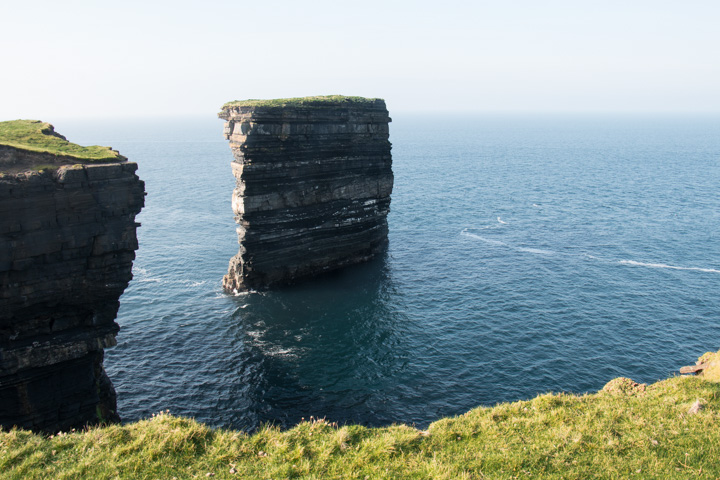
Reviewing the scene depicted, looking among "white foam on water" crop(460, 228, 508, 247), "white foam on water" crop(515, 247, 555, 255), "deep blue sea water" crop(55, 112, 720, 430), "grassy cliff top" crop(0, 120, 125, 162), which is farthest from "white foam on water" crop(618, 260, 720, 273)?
"grassy cliff top" crop(0, 120, 125, 162)

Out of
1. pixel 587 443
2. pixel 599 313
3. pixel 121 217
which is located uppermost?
pixel 121 217

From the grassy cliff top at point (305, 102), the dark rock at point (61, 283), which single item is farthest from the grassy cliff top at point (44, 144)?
the grassy cliff top at point (305, 102)

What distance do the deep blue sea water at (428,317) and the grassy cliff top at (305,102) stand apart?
21900 mm

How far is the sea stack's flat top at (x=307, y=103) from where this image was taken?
196 ft

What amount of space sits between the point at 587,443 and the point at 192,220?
8167 centimetres

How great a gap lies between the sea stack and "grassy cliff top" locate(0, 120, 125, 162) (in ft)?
0.24

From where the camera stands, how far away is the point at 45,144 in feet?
120

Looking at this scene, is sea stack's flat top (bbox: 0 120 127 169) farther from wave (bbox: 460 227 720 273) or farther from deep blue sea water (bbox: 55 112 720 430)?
wave (bbox: 460 227 720 273)

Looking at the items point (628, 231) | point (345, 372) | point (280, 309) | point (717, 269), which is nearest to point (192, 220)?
point (280, 309)

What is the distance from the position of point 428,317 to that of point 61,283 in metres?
34.2

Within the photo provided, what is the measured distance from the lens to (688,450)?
22.3 m

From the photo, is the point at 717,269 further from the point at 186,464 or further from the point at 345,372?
the point at 186,464

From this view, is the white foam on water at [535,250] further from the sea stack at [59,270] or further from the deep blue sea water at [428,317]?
the sea stack at [59,270]

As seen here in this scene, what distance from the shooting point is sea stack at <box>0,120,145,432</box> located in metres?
32.2
